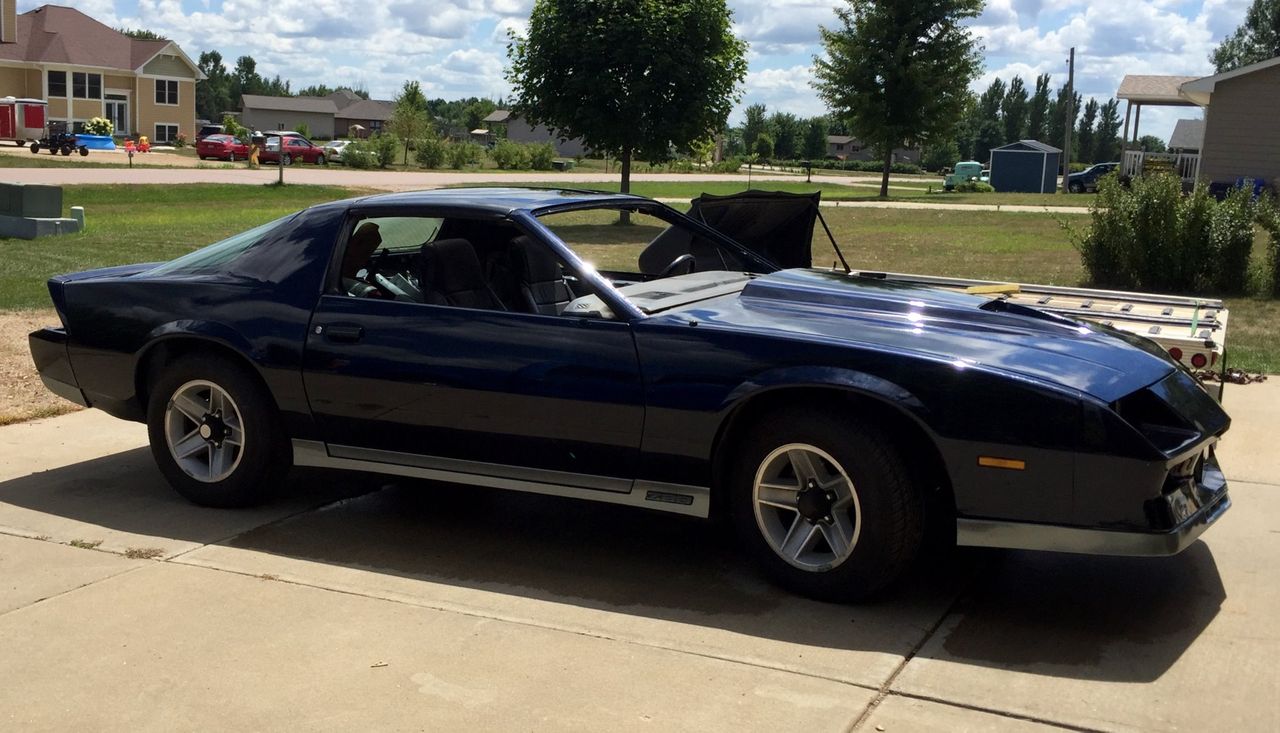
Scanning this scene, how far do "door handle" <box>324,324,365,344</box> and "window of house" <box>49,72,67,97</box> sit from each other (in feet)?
224

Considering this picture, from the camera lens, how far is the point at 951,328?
15.8 ft

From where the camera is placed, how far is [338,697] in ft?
12.7

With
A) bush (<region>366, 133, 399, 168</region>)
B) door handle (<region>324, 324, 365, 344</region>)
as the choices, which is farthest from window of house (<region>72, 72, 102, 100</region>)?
door handle (<region>324, 324, 365, 344</region>)

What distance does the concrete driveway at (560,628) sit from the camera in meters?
3.78

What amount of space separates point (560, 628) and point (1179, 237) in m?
10.9

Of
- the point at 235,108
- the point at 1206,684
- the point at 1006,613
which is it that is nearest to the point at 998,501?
the point at 1006,613

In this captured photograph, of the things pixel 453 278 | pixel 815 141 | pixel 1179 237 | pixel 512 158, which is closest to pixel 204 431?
pixel 453 278

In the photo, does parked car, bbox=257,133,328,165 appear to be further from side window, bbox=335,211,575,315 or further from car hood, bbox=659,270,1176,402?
car hood, bbox=659,270,1176,402

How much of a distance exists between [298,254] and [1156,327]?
4.52 meters

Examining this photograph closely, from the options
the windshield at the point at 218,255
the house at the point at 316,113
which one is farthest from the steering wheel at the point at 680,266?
the house at the point at 316,113

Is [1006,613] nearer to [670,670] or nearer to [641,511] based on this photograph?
[670,670]

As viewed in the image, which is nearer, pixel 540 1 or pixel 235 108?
pixel 540 1

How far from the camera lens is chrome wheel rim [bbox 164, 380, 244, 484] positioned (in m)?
5.70

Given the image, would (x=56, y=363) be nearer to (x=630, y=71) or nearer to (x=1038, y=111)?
(x=630, y=71)
